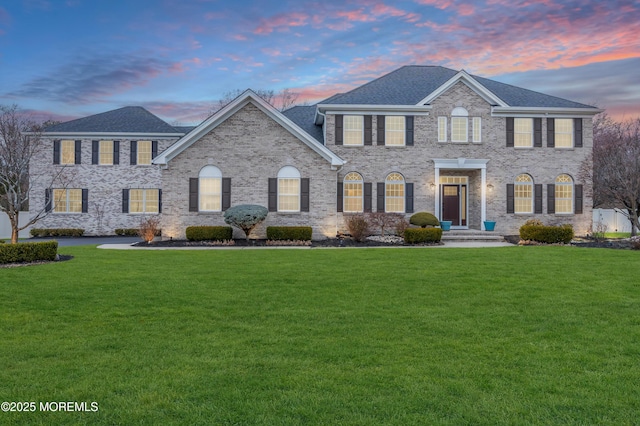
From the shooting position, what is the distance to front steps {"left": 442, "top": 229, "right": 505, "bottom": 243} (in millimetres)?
22078

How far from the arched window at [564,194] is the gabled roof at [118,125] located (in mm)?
24179

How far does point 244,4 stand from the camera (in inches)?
699

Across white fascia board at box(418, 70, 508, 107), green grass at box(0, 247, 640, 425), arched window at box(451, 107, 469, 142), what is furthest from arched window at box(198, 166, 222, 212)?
arched window at box(451, 107, 469, 142)

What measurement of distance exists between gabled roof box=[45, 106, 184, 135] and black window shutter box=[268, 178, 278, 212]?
11091 millimetres

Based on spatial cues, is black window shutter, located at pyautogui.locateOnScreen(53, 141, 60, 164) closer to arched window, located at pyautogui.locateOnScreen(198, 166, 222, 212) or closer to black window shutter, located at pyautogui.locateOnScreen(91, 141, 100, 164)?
black window shutter, located at pyautogui.locateOnScreen(91, 141, 100, 164)

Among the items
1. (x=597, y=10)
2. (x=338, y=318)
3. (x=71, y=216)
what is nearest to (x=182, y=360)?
→ (x=338, y=318)

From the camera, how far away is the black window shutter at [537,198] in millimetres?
24875

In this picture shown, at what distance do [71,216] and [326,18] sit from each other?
2180 centimetres

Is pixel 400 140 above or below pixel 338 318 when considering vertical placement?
above

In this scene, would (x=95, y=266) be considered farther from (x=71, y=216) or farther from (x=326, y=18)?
(x=71, y=216)

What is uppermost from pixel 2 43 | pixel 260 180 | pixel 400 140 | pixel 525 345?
pixel 2 43

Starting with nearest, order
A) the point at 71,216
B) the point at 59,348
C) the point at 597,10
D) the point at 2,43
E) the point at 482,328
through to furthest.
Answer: the point at 59,348
the point at 482,328
the point at 597,10
the point at 2,43
the point at 71,216

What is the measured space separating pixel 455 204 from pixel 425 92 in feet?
22.7

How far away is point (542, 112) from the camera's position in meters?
24.8
